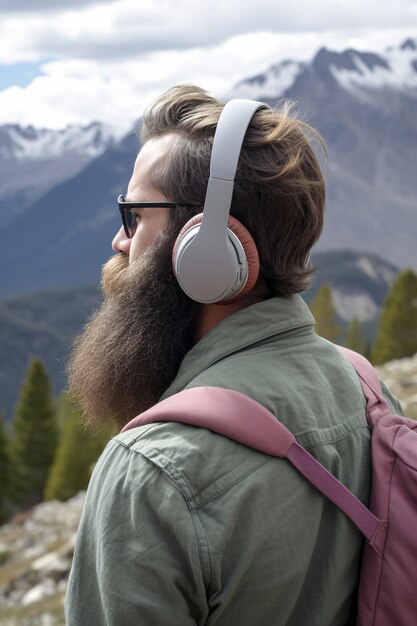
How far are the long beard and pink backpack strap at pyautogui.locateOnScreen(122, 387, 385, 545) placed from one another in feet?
1.42

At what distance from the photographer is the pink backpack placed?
2254 millimetres

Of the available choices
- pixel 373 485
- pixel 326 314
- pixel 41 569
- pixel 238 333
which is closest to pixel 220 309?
pixel 238 333

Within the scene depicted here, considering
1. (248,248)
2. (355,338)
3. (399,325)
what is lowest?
(355,338)

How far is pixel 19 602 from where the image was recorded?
12.1m

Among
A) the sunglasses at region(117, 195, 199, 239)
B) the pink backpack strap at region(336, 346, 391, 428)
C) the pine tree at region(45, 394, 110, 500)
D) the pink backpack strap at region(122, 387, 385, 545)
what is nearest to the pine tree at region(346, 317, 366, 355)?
the pine tree at region(45, 394, 110, 500)

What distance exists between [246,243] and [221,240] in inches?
3.4

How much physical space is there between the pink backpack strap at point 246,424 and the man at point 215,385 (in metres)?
0.03

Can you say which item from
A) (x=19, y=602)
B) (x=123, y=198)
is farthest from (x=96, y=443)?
(x=123, y=198)

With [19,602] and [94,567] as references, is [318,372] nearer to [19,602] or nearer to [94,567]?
[94,567]

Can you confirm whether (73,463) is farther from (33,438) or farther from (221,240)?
(221,240)

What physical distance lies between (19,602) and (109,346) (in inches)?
408

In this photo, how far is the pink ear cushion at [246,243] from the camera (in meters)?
2.60

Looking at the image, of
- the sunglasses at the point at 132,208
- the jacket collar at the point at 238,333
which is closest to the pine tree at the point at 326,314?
the sunglasses at the point at 132,208

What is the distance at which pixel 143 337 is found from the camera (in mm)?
2779
